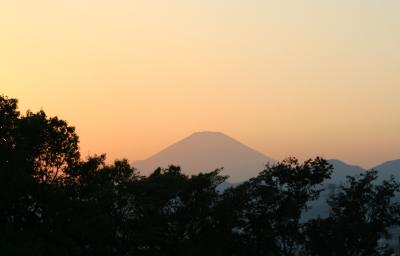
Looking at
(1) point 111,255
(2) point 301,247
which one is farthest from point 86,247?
(2) point 301,247

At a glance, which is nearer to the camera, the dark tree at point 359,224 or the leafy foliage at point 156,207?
the leafy foliage at point 156,207

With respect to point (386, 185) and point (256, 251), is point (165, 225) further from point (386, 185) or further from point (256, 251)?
point (386, 185)

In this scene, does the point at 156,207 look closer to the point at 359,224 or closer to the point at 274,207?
the point at 274,207

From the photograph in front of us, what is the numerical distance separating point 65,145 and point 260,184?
14997 millimetres

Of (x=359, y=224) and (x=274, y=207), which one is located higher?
(x=274, y=207)

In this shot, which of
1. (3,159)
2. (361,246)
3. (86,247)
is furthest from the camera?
(361,246)

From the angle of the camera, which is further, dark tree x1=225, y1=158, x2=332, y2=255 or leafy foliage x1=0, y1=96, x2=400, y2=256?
dark tree x1=225, y1=158, x2=332, y2=255

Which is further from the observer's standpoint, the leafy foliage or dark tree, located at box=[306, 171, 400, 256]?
dark tree, located at box=[306, 171, 400, 256]

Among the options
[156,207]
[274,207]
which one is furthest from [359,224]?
[156,207]

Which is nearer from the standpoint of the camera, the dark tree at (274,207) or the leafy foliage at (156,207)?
the leafy foliage at (156,207)

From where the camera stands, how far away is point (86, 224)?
31.6 m

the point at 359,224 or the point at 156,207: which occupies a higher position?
the point at 156,207

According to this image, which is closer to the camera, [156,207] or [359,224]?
[156,207]

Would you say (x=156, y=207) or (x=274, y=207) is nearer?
(x=156, y=207)
